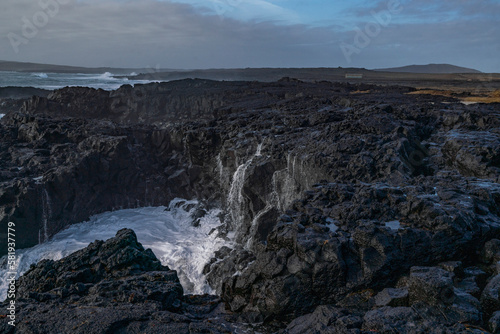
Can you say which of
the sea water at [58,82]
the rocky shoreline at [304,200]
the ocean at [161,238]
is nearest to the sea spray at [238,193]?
the rocky shoreline at [304,200]

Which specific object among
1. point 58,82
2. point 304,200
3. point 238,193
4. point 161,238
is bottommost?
point 161,238

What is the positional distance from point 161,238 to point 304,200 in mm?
10085

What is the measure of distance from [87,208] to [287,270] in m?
14.9

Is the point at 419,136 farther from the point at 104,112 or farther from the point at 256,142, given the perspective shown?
the point at 104,112

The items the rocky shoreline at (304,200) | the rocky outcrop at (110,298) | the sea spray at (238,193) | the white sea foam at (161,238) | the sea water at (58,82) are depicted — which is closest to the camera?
the rocky outcrop at (110,298)

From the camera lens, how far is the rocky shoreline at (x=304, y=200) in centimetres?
847

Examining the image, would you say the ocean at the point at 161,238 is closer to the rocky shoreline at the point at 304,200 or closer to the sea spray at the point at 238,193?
the rocky shoreline at the point at 304,200

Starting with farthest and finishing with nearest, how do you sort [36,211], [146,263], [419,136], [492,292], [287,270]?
[36,211] → [419,136] → [146,263] → [287,270] → [492,292]

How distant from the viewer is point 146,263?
11.3 metres

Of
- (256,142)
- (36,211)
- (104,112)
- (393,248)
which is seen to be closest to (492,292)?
(393,248)

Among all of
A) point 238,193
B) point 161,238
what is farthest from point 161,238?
point 238,193

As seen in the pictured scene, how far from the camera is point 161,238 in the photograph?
1944cm

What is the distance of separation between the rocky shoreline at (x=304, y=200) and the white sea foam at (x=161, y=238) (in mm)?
688

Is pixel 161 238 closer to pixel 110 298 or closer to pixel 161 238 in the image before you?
pixel 161 238
